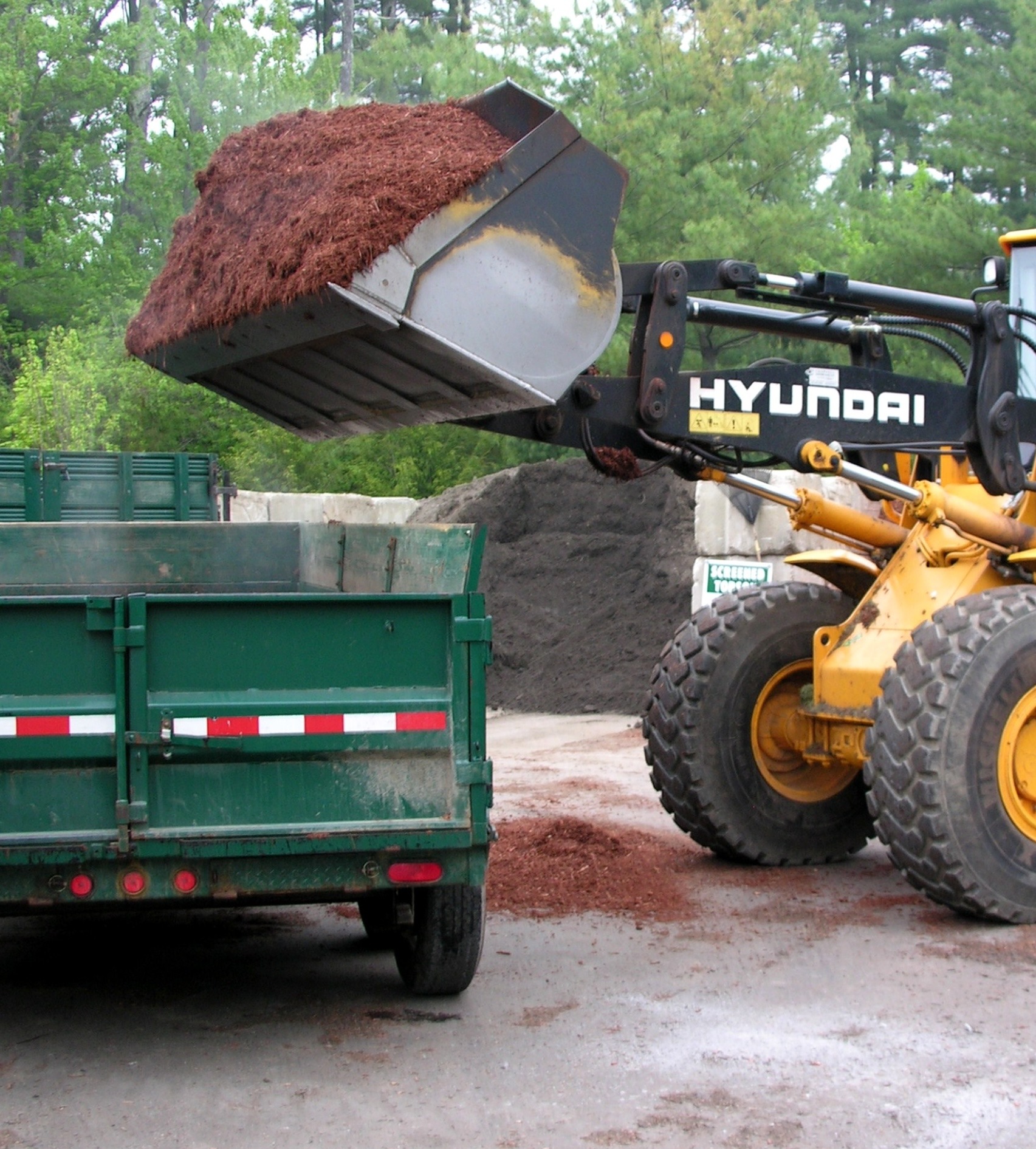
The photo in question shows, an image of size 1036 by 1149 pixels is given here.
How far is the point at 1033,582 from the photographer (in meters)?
7.07

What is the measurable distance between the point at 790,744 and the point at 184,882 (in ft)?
12.1

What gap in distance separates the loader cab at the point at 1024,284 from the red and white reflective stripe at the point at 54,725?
4789 mm

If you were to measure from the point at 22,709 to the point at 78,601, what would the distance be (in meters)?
0.37

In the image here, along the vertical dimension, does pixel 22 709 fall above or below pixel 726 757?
above

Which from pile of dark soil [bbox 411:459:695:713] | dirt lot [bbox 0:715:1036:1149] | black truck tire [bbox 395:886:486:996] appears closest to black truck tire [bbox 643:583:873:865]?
dirt lot [bbox 0:715:1036:1149]

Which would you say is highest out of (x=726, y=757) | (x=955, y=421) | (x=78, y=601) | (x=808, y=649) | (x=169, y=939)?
(x=955, y=421)

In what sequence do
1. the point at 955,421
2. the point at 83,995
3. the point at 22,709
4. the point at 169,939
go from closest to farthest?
the point at 22,709, the point at 83,995, the point at 169,939, the point at 955,421

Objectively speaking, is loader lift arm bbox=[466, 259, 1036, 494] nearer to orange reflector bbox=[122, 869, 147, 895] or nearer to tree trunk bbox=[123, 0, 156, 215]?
orange reflector bbox=[122, 869, 147, 895]

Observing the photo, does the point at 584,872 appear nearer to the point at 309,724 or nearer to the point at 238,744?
the point at 309,724

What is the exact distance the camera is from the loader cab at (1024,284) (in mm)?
A: 7418

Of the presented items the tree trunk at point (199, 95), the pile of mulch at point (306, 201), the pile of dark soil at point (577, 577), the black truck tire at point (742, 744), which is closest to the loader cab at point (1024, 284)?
the black truck tire at point (742, 744)

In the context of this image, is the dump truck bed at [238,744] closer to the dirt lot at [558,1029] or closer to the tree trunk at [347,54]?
the dirt lot at [558,1029]

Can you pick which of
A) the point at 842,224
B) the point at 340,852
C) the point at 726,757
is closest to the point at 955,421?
the point at 726,757

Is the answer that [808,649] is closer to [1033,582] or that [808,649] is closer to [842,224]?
[1033,582]
